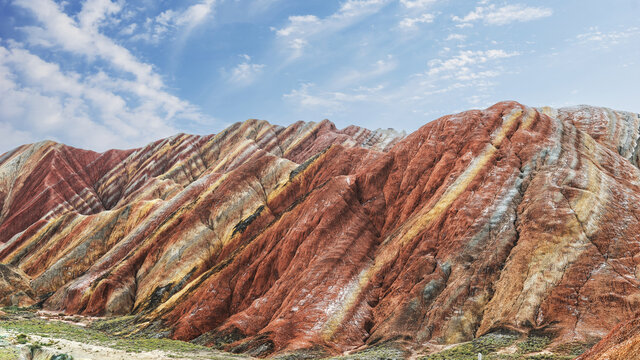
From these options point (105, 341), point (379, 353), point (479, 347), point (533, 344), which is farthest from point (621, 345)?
point (105, 341)

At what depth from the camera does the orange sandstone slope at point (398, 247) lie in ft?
113

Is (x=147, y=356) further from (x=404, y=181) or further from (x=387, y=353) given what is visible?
(x=404, y=181)

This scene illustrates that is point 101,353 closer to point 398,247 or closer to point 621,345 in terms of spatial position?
point 398,247

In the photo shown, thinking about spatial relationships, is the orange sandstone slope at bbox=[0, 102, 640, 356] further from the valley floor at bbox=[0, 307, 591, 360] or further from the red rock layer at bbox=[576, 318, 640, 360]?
the red rock layer at bbox=[576, 318, 640, 360]

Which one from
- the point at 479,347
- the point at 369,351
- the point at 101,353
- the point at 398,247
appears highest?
the point at 398,247

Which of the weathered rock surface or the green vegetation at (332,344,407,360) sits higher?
the weathered rock surface

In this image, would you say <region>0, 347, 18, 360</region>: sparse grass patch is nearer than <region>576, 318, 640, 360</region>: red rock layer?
No

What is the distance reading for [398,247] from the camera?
4572 centimetres

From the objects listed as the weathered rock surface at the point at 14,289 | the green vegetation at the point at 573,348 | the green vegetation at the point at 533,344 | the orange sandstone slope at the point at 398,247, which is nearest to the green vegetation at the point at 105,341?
the orange sandstone slope at the point at 398,247

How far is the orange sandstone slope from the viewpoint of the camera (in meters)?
34.6

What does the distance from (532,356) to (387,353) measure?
11.0 m

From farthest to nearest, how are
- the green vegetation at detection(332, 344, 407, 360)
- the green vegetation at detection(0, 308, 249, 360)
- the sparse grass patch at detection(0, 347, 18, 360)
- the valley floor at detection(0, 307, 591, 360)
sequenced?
the green vegetation at detection(332, 344, 407, 360) → the green vegetation at detection(0, 308, 249, 360) → the valley floor at detection(0, 307, 591, 360) → the sparse grass patch at detection(0, 347, 18, 360)

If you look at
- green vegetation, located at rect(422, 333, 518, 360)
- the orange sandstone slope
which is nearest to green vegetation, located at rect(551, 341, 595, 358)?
the orange sandstone slope

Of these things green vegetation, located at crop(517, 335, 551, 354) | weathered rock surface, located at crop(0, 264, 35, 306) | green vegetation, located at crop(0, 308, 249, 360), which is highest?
weathered rock surface, located at crop(0, 264, 35, 306)
